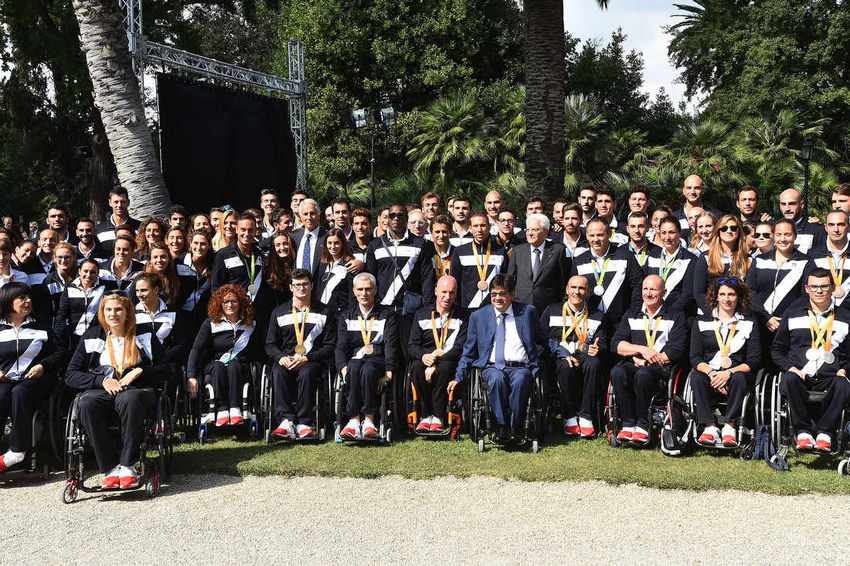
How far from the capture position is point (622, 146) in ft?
64.2

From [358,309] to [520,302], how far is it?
4.24ft

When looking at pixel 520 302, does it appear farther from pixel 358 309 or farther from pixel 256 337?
pixel 256 337

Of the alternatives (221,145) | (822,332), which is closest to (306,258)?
(822,332)

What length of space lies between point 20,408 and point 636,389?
14.0 feet

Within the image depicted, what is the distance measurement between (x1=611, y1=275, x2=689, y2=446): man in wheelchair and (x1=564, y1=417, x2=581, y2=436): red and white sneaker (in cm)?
40

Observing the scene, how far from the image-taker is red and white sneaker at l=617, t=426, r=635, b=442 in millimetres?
6219

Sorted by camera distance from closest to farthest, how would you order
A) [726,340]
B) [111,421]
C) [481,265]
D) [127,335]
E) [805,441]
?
[111,421], [805,441], [127,335], [726,340], [481,265]

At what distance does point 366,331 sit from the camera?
→ 6.76 metres

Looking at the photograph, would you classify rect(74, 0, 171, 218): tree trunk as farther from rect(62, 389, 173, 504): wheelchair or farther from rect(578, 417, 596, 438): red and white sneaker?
rect(578, 417, 596, 438): red and white sneaker

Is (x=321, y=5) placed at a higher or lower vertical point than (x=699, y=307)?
higher

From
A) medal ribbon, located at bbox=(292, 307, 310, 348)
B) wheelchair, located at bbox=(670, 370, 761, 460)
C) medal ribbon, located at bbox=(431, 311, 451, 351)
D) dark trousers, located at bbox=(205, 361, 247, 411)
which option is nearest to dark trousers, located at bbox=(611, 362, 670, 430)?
wheelchair, located at bbox=(670, 370, 761, 460)

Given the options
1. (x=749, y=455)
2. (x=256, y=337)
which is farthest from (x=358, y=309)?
(x=749, y=455)

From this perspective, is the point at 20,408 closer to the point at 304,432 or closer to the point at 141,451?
the point at 141,451

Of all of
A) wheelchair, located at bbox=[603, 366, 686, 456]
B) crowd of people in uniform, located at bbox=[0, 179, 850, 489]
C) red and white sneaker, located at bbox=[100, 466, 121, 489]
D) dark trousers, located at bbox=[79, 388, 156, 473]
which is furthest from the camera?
wheelchair, located at bbox=[603, 366, 686, 456]
